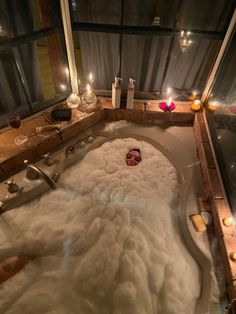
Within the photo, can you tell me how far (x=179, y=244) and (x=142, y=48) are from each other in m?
1.85

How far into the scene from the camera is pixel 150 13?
1.91 m

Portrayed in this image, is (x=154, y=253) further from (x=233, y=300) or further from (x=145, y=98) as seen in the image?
(x=145, y=98)

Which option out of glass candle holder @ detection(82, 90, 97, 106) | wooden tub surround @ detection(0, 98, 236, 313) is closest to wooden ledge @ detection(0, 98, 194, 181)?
wooden tub surround @ detection(0, 98, 236, 313)

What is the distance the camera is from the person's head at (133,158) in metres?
2.21

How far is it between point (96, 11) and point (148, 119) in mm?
1210

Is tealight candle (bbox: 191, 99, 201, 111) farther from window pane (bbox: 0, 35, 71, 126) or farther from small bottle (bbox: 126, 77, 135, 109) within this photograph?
window pane (bbox: 0, 35, 71, 126)

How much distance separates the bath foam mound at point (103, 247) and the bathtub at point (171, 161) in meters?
0.07

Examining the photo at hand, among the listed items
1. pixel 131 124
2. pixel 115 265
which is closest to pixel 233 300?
pixel 115 265

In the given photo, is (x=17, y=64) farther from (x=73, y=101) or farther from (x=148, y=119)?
(x=148, y=119)

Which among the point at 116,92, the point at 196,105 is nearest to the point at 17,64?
the point at 116,92

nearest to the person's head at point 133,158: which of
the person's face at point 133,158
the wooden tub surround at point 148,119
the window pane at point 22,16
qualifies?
the person's face at point 133,158

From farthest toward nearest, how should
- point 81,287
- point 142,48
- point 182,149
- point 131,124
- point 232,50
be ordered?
point 131,124, point 182,149, point 142,48, point 232,50, point 81,287

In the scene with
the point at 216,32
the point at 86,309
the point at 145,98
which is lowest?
the point at 86,309

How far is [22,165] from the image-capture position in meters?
2.09
